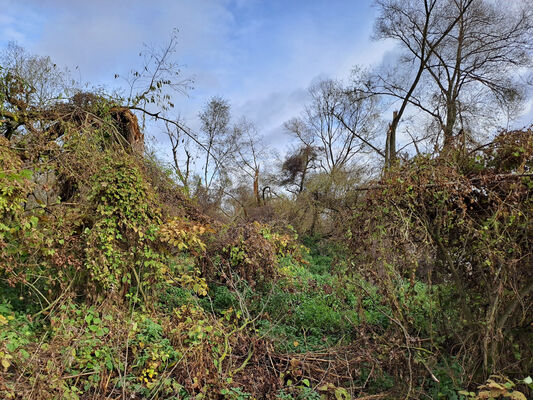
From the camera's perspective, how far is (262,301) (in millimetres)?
6055

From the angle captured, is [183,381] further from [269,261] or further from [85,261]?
[269,261]

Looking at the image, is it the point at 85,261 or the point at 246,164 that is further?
the point at 246,164

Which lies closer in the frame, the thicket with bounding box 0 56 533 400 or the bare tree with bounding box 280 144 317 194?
the thicket with bounding box 0 56 533 400

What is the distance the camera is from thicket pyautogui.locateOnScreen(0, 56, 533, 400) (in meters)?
3.37

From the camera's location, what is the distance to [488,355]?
350 centimetres

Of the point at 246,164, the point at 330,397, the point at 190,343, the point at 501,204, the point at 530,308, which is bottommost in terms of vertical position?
the point at 330,397

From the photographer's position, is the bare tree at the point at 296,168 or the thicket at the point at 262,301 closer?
the thicket at the point at 262,301

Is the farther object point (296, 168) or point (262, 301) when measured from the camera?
point (296, 168)

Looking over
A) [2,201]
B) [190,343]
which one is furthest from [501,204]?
[2,201]

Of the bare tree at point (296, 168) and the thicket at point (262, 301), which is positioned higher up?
the bare tree at point (296, 168)

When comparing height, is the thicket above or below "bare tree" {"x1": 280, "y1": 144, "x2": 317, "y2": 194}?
below

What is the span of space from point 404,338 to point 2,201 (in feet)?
16.5

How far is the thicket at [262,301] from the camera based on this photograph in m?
3.37

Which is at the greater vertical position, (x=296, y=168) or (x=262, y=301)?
(x=296, y=168)
